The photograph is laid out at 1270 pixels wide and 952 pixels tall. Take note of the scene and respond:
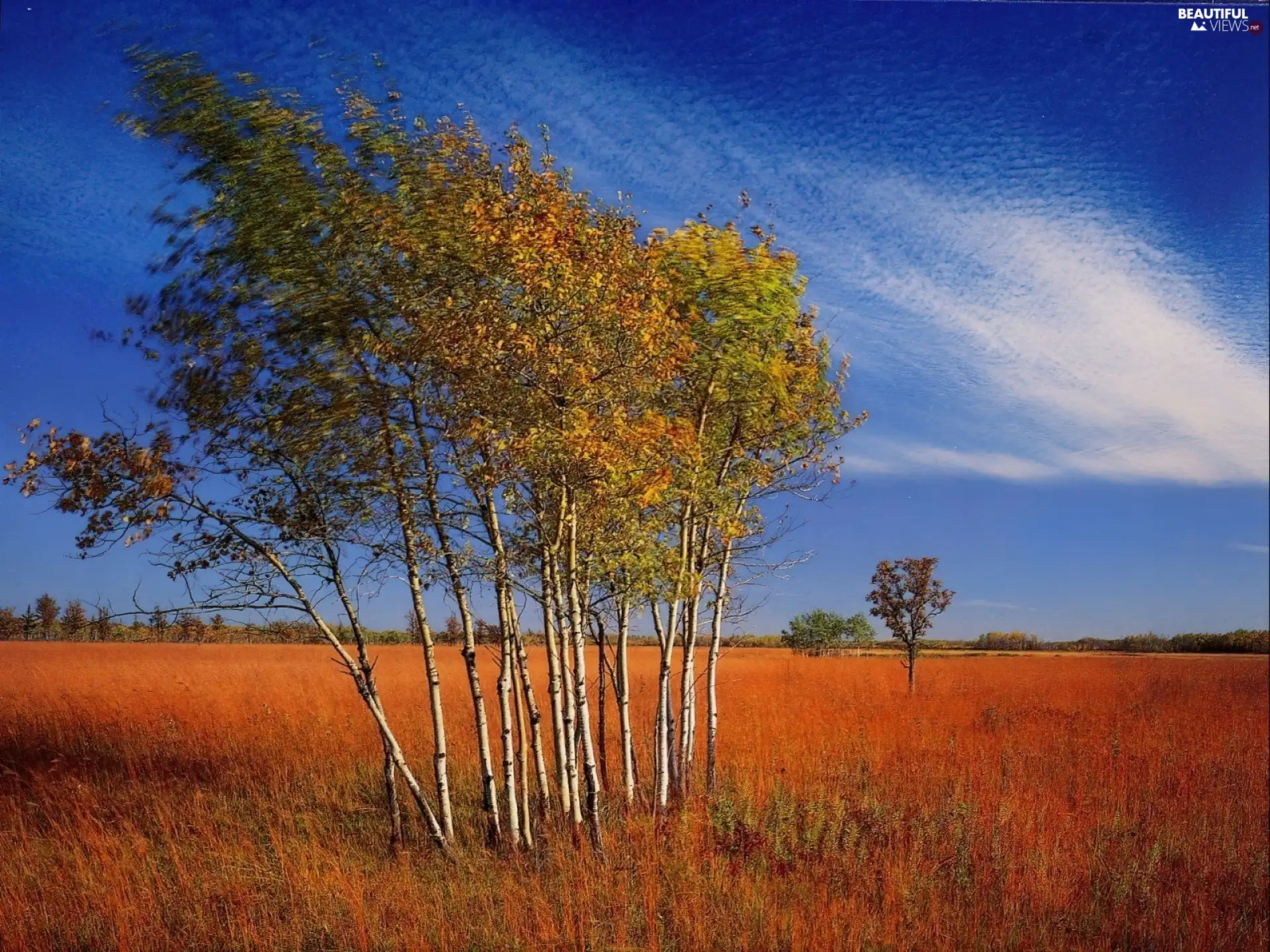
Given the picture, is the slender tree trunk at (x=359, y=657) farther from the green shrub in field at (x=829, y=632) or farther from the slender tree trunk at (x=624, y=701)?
the green shrub in field at (x=829, y=632)

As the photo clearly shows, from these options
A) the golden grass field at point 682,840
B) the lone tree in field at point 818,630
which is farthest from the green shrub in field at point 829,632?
the golden grass field at point 682,840

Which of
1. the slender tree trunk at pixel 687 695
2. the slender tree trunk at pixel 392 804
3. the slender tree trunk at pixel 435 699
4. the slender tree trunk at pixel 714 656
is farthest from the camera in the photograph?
the slender tree trunk at pixel 714 656

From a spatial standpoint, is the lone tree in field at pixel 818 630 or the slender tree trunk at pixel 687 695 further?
the lone tree in field at pixel 818 630

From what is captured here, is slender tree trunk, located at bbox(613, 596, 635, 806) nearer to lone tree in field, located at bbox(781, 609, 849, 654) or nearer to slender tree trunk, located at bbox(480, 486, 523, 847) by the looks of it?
slender tree trunk, located at bbox(480, 486, 523, 847)

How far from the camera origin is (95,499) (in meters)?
7.78

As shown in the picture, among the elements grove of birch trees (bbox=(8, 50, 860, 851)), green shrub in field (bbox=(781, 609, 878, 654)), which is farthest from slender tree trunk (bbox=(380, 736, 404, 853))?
green shrub in field (bbox=(781, 609, 878, 654))

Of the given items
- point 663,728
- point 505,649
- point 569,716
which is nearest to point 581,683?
point 569,716

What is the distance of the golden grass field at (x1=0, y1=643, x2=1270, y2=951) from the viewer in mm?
6980

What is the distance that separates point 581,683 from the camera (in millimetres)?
7926

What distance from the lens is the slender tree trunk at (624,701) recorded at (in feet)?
30.8

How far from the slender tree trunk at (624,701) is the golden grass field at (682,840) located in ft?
1.20

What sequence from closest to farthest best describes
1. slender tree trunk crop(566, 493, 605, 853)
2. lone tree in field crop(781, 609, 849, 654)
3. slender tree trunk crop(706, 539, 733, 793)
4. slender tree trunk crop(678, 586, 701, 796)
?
slender tree trunk crop(566, 493, 605, 853) < slender tree trunk crop(678, 586, 701, 796) < slender tree trunk crop(706, 539, 733, 793) < lone tree in field crop(781, 609, 849, 654)

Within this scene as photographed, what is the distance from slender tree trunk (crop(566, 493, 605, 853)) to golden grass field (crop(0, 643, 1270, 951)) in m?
0.32

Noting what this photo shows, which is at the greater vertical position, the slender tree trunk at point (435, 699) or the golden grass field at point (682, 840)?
the slender tree trunk at point (435, 699)
